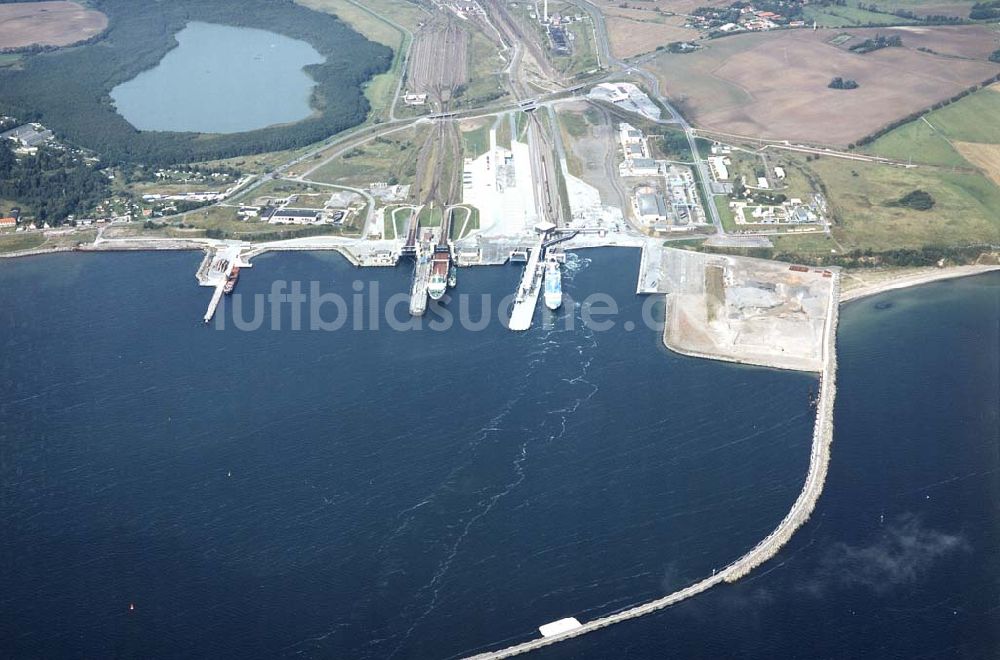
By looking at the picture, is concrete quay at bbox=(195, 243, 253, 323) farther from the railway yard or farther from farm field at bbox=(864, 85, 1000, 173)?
farm field at bbox=(864, 85, 1000, 173)

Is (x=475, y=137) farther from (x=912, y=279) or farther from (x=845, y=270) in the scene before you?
(x=912, y=279)

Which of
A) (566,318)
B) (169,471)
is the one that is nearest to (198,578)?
(169,471)

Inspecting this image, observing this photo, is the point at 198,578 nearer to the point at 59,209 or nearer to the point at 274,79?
the point at 59,209

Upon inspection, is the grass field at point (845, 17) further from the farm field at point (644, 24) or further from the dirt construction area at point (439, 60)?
the dirt construction area at point (439, 60)

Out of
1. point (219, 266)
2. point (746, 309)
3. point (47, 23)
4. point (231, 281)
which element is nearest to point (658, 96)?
point (746, 309)

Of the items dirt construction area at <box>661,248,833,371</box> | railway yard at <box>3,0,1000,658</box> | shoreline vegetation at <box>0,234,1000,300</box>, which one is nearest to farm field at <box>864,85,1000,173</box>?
railway yard at <box>3,0,1000,658</box>

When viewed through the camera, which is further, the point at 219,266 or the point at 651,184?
the point at 651,184

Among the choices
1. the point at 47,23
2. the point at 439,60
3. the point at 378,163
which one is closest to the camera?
the point at 378,163
